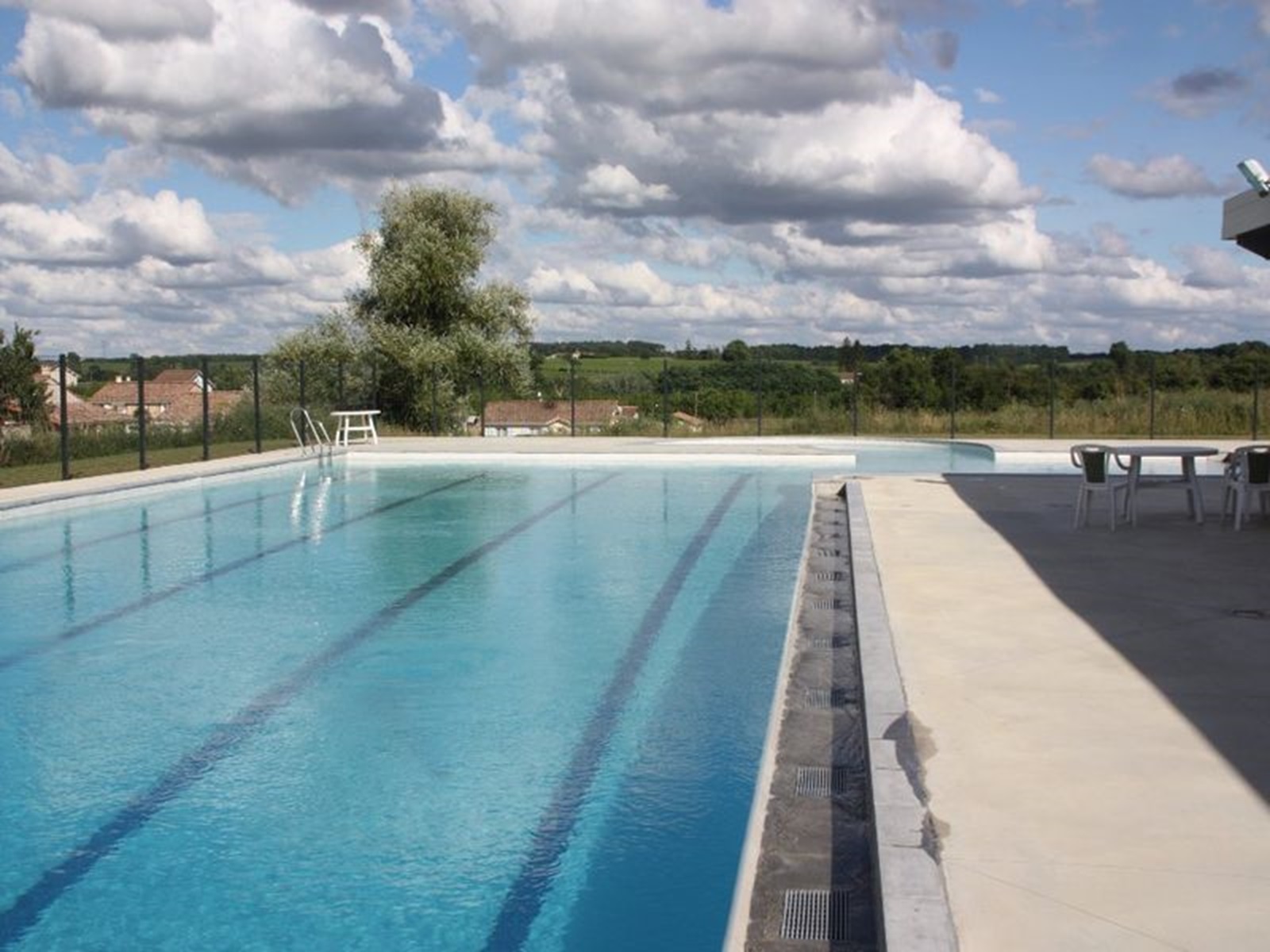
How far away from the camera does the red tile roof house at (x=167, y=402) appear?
2055cm

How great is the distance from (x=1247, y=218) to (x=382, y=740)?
19.5ft

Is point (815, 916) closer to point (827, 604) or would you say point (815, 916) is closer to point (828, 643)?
point (828, 643)

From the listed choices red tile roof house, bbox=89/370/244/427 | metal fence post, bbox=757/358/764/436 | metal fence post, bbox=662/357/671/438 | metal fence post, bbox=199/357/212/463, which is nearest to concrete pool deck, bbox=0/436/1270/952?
metal fence post, bbox=199/357/212/463

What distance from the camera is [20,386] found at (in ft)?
57.5

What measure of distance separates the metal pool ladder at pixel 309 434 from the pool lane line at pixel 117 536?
460 cm

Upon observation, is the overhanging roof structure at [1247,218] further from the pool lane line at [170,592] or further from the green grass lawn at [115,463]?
the green grass lawn at [115,463]

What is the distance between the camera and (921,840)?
10.5ft

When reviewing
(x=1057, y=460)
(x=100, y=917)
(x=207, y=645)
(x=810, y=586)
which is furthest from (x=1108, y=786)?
(x=1057, y=460)

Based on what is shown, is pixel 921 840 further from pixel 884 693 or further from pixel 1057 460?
pixel 1057 460

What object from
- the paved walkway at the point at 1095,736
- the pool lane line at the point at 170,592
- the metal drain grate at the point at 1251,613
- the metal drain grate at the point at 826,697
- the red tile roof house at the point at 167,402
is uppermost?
the red tile roof house at the point at 167,402

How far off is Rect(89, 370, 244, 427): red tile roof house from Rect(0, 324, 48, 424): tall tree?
130cm

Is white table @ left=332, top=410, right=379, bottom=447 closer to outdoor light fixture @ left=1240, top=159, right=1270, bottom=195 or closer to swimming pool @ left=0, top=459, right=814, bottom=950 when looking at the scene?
swimming pool @ left=0, top=459, right=814, bottom=950

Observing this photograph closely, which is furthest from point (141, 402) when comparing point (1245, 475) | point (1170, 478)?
point (1245, 475)

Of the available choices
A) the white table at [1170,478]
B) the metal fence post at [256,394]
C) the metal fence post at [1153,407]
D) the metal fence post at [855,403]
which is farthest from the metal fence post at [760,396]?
the white table at [1170,478]
